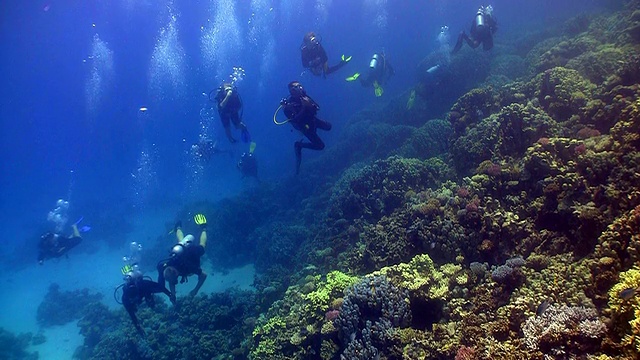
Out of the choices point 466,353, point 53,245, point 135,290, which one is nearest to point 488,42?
point 466,353

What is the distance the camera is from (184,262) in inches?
445

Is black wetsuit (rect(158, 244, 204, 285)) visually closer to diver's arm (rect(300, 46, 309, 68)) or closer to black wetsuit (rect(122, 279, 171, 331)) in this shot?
black wetsuit (rect(122, 279, 171, 331))

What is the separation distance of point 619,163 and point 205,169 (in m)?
58.2

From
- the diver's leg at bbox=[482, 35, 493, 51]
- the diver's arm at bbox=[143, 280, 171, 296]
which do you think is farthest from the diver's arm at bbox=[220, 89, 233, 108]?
the diver's leg at bbox=[482, 35, 493, 51]

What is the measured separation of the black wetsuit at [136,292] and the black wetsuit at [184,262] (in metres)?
0.32

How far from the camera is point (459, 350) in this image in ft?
14.1

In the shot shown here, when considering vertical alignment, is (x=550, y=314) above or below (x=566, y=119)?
below

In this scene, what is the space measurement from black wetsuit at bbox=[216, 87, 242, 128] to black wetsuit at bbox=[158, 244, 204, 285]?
21.5ft

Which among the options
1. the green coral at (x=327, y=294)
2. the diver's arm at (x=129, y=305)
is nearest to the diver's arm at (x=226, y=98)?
the diver's arm at (x=129, y=305)

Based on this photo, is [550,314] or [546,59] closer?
[550,314]

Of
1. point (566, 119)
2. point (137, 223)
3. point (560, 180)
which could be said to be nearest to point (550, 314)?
point (560, 180)

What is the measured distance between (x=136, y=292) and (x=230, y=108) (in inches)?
334

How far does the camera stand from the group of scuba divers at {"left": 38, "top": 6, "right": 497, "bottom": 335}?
10578 mm

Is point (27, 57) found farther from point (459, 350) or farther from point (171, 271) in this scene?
point (459, 350)
